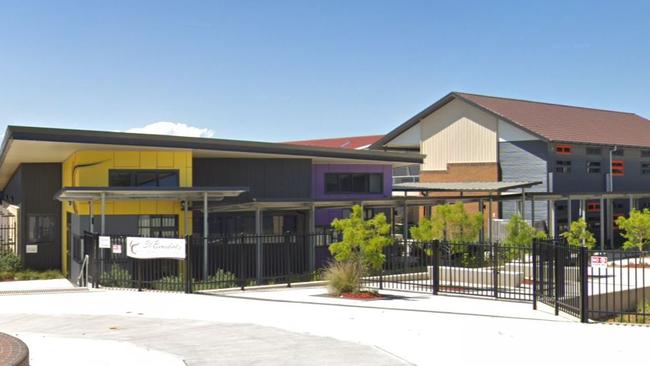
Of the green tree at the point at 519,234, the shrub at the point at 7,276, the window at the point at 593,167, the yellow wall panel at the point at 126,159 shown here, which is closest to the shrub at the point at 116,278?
the yellow wall panel at the point at 126,159

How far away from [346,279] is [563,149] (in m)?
28.6

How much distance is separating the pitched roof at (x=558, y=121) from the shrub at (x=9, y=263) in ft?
92.1

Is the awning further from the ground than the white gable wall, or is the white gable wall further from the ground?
the white gable wall

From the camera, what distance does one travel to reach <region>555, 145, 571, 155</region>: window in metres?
43.5

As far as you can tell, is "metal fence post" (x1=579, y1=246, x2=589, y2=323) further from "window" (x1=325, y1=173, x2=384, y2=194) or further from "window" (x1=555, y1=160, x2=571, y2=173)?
"window" (x1=555, y1=160, x2=571, y2=173)

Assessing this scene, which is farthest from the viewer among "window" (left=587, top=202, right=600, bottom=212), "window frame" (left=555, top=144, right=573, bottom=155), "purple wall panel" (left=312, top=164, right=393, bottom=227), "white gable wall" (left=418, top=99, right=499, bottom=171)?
"white gable wall" (left=418, top=99, right=499, bottom=171)

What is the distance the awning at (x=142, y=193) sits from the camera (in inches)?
897

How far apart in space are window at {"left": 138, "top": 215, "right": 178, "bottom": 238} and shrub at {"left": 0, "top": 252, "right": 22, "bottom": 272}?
23.8 ft

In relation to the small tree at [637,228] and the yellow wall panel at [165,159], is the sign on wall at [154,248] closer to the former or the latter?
the yellow wall panel at [165,159]

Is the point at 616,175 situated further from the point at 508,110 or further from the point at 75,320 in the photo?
the point at 75,320

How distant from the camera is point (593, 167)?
149 feet

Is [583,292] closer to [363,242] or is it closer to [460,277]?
[363,242]

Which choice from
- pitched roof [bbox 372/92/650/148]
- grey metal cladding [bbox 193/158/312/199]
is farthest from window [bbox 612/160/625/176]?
grey metal cladding [bbox 193/158/312/199]

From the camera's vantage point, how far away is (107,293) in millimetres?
20344
